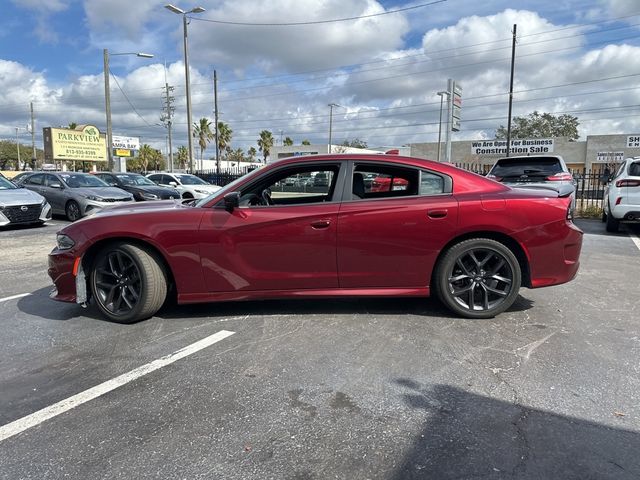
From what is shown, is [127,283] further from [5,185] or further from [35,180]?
[35,180]

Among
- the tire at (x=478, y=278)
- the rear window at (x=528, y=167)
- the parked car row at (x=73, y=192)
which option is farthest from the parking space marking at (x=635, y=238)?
the parked car row at (x=73, y=192)

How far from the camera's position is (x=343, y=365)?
341 centimetres

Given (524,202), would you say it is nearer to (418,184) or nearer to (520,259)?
(520,259)

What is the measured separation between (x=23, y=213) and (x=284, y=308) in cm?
945

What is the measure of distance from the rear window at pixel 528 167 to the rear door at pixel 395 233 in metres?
5.59

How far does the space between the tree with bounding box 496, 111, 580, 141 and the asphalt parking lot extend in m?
61.8

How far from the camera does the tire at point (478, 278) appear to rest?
4270 millimetres

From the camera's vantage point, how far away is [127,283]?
4383 millimetres

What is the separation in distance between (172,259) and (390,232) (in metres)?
1.96

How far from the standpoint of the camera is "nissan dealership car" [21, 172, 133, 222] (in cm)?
1269

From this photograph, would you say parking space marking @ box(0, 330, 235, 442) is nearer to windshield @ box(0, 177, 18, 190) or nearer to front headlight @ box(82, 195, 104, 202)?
front headlight @ box(82, 195, 104, 202)

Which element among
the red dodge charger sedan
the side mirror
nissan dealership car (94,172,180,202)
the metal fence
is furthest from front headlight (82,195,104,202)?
the side mirror

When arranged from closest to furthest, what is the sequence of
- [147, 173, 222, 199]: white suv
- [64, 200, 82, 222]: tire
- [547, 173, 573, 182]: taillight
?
[547, 173, 573, 182]: taillight < [64, 200, 82, 222]: tire < [147, 173, 222, 199]: white suv

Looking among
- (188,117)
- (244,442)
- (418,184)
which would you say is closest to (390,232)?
(418,184)
